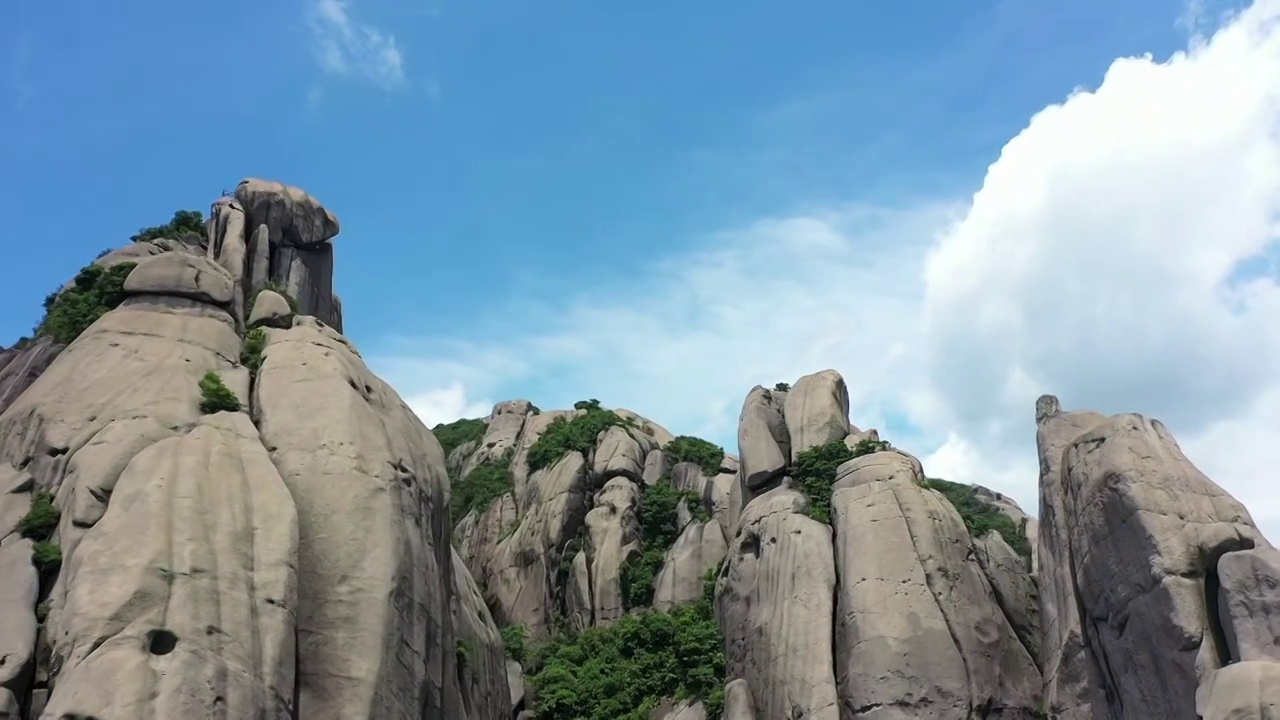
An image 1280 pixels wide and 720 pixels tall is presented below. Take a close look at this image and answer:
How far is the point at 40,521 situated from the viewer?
20.2 m

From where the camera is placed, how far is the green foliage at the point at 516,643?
44406 mm

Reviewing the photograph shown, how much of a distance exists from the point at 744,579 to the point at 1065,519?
34.6 ft

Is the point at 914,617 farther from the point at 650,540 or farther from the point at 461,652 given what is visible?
the point at 650,540

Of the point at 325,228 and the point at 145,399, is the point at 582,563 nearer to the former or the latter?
the point at 325,228

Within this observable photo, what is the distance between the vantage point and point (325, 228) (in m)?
40.6

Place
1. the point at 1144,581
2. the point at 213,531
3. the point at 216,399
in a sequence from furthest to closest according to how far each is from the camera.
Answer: the point at 1144,581 → the point at 216,399 → the point at 213,531

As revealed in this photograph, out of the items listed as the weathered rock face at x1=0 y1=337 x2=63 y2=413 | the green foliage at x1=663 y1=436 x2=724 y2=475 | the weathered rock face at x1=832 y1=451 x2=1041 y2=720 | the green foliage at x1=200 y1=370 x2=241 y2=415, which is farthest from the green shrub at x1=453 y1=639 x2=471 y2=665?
the green foliage at x1=663 y1=436 x2=724 y2=475

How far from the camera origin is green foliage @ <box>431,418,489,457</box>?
224 feet

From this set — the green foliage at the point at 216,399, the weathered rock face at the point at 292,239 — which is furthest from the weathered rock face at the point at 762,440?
the green foliage at the point at 216,399

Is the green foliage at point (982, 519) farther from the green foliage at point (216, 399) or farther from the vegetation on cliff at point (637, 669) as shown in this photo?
the green foliage at point (216, 399)

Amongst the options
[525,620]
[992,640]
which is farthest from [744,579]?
[525,620]

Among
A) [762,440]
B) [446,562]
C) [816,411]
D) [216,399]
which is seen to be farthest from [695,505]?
[216,399]

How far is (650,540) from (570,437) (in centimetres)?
811

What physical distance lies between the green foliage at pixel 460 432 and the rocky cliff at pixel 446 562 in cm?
1897
